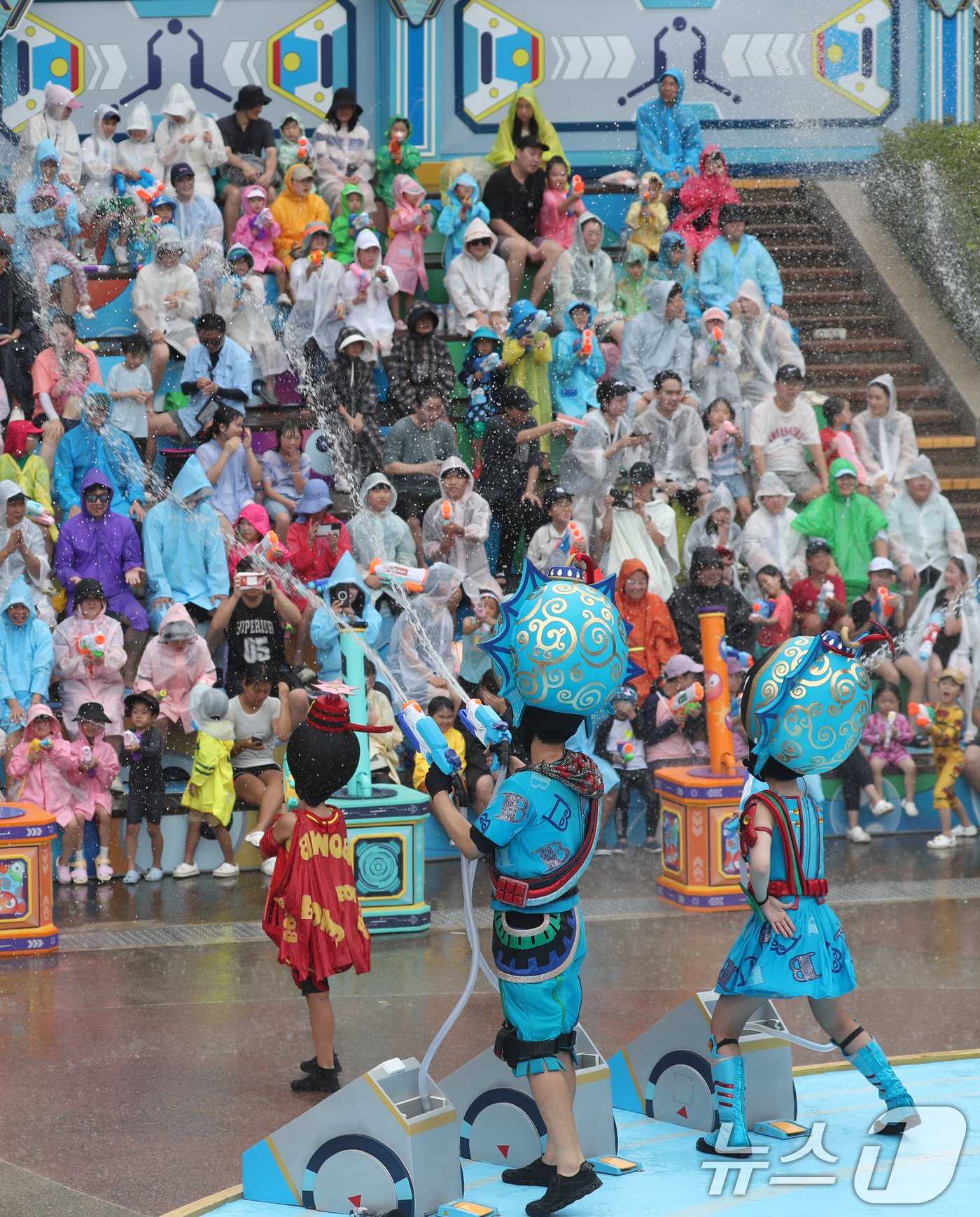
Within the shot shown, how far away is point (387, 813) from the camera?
9.11 metres

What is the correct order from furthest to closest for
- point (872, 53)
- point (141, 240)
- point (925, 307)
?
1. point (872, 53)
2. point (925, 307)
3. point (141, 240)

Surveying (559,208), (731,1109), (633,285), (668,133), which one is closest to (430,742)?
(731,1109)

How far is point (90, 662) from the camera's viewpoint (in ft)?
33.7

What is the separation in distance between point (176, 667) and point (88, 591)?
68cm

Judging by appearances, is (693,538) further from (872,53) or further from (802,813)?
(872,53)

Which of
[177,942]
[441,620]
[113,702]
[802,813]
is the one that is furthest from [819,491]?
[802,813]

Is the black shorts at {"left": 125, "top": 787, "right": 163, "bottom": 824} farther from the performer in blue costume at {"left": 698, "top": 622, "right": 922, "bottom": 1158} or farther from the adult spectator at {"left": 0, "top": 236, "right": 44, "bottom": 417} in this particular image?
the performer in blue costume at {"left": 698, "top": 622, "right": 922, "bottom": 1158}

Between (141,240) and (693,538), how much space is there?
485 cm

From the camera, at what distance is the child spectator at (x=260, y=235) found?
1358 centimetres

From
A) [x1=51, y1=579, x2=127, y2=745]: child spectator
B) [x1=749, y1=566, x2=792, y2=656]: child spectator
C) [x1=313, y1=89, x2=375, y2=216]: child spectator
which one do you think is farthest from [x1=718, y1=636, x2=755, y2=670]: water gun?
[x1=313, y1=89, x2=375, y2=216]: child spectator

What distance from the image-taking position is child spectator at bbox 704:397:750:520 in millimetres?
12969

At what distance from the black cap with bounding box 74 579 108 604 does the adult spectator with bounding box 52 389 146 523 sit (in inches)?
38.3

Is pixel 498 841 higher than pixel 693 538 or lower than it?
lower

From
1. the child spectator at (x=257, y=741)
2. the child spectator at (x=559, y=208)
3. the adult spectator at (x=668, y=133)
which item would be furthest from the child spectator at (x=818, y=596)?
the adult spectator at (x=668, y=133)
